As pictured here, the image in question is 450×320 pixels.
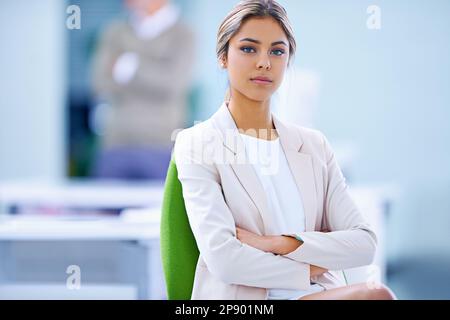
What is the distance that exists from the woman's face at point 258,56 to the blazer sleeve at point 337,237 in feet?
0.64

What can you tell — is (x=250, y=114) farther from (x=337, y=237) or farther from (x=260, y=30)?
(x=337, y=237)

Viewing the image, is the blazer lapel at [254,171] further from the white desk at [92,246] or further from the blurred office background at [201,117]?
the white desk at [92,246]

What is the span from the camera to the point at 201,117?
595cm

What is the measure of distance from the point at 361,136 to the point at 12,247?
2.72 m

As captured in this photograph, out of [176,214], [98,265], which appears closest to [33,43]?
[98,265]

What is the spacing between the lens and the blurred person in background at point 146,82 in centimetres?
489

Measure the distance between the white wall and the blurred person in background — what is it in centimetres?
83

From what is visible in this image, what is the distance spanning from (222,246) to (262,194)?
14 cm

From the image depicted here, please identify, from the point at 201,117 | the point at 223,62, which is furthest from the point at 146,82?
the point at 223,62

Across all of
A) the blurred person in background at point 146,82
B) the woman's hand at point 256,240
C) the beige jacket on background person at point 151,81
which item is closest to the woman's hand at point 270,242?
the woman's hand at point 256,240

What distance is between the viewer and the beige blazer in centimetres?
159

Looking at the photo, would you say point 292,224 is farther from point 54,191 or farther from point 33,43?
point 33,43

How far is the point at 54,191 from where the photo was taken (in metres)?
4.09
